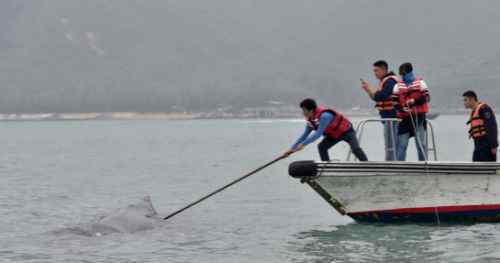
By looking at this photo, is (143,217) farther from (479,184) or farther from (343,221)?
(479,184)

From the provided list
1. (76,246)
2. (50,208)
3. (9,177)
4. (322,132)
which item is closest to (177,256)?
(76,246)

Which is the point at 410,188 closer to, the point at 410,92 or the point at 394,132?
the point at 394,132

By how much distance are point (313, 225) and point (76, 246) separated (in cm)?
516

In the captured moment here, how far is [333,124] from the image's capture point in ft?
56.0

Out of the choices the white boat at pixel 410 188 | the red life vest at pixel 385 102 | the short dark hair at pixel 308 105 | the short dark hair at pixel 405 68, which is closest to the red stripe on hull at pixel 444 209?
the white boat at pixel 410 188

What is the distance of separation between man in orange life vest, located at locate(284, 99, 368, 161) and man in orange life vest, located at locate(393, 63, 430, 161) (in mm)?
983

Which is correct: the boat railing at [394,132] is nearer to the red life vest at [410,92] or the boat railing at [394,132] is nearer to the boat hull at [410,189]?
the red life vest at [410,92]

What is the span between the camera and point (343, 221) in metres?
19.7

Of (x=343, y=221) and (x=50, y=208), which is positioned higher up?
(x=50, y=208)

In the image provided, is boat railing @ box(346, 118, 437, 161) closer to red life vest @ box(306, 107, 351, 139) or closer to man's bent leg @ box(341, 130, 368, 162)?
man's bent leg @ box(341, 130, 368, 162)

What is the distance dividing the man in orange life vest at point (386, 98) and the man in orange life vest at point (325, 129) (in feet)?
2.42

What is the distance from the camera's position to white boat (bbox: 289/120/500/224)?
664 inches

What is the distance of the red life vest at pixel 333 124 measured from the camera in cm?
1695

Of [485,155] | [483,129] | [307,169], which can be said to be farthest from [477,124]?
[307,169]
